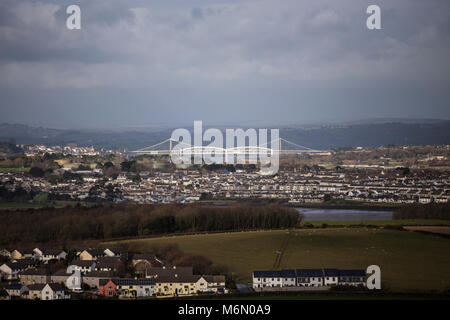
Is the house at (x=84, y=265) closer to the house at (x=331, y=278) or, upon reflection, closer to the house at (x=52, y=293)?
the house at (x=52, y=293)

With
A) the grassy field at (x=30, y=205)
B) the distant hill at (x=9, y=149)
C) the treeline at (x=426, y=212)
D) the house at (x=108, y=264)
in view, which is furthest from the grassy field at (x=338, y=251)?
the distant hill at (x=9, y=149)

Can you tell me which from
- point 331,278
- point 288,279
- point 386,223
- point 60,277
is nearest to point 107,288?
point 60,277

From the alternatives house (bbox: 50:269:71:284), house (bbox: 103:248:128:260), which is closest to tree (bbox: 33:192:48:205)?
house (bbox: 103:248:128:260)

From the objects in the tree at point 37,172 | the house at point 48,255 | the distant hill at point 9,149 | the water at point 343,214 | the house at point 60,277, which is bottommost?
the water at point 343,214

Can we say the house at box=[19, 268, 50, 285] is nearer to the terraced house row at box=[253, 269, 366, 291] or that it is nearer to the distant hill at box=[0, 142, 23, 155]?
the terraced house row at box=[253, 269, 366, 291]

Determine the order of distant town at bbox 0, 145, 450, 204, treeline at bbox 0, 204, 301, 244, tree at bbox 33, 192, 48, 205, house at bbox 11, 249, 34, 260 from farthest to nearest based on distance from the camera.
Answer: distant town at bbox 0, 145, 450, 204, tree at bbox 33, 192, 48, 205, treeline at bbox 0, 204, 301, 244, house at bbox 11, 249, 34, 260
